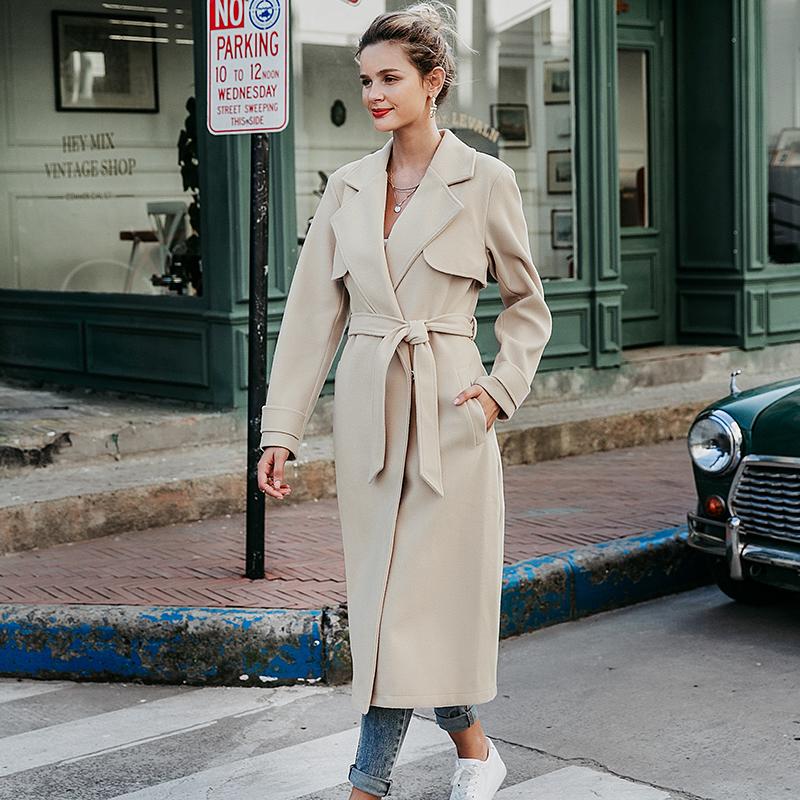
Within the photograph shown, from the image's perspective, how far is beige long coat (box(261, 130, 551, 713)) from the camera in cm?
358

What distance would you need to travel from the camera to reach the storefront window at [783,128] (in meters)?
11.0

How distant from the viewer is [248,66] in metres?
5.87

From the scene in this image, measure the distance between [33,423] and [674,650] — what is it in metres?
3.80

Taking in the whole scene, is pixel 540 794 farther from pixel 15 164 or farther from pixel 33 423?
pixel 15 164

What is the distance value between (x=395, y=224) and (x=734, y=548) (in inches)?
99.0

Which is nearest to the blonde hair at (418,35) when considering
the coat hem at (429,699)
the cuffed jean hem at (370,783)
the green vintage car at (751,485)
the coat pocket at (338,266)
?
the coat pocket at (338,266)

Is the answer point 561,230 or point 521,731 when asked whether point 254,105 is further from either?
point 561,230

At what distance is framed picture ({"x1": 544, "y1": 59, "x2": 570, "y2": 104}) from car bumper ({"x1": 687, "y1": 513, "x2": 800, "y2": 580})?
4659 mm

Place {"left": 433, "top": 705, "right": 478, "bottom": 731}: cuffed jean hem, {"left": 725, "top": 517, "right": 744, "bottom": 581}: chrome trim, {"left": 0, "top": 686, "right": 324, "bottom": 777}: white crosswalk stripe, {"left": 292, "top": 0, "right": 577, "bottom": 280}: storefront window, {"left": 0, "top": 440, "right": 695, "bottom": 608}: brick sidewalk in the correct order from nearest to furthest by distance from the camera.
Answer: {"left": 433, "top": 705, "right": 478, "bottom": 731}: cuffed jean hem, {"left": 0, "top": 686, "right": 324, "bottom": 777}: white crosswalk stripe, {"left": 725, "top": 517, "right": 744, "bottom": 581}: chrome trim, {"left": 0, "top": 440, "right": 695, "bottom": 608}: brick sidewalk, {"left": 292, "top": 0, "right": 577, "bottom": 280}: storefront window

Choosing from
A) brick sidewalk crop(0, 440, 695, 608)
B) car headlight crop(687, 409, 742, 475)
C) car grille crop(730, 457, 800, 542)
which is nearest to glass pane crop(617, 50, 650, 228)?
brick sidewalk crop(0, 440, 695, 608)

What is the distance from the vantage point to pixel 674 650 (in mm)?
5551

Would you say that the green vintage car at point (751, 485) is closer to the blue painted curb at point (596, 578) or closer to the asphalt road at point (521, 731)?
the asphalt road at point (521, 731)

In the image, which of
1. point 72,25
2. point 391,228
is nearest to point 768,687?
point 391,228

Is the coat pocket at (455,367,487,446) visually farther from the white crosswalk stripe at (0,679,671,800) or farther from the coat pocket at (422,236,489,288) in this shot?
the white crosswalk stripe at (0,679,671,800)
